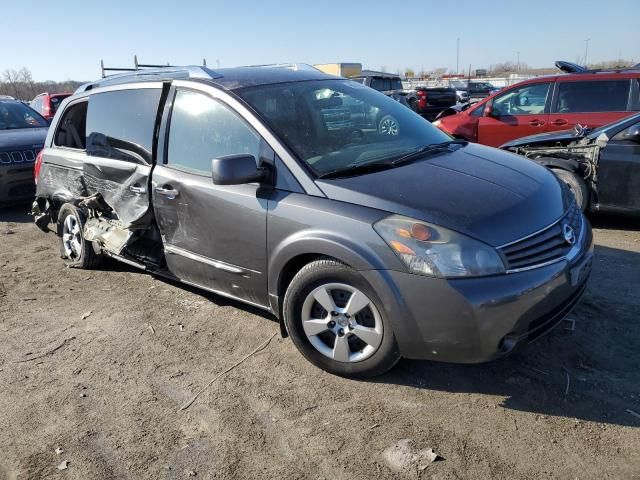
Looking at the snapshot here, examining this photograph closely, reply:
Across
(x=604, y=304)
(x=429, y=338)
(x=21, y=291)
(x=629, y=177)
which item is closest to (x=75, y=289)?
(x=21, y=291)

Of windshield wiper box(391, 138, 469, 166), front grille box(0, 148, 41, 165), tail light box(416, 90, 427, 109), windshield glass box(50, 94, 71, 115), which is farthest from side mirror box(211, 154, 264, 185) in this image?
tail light box(416, 90, 427, 109)

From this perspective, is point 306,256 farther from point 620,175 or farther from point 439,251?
point 620,175

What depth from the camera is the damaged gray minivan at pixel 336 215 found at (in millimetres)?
2748

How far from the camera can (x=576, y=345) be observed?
11.2 ft

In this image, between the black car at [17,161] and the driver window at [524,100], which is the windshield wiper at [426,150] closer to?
the driver window at [524,100]

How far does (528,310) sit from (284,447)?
1.43 metres

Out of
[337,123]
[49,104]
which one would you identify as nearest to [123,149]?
[337,123]

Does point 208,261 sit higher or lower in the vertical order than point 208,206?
lower

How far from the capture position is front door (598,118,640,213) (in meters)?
5.55

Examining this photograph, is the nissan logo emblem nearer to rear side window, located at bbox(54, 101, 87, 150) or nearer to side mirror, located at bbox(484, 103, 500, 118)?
rear side window, located at bbox(54, 101, 87, 150)

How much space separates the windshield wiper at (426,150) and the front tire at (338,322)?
3.00 ft

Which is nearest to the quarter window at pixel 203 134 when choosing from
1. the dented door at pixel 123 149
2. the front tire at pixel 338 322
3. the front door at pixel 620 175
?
the dented door at pixel 123 149

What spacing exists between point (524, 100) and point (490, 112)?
0.56 meters

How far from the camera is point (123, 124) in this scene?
4445 mm
